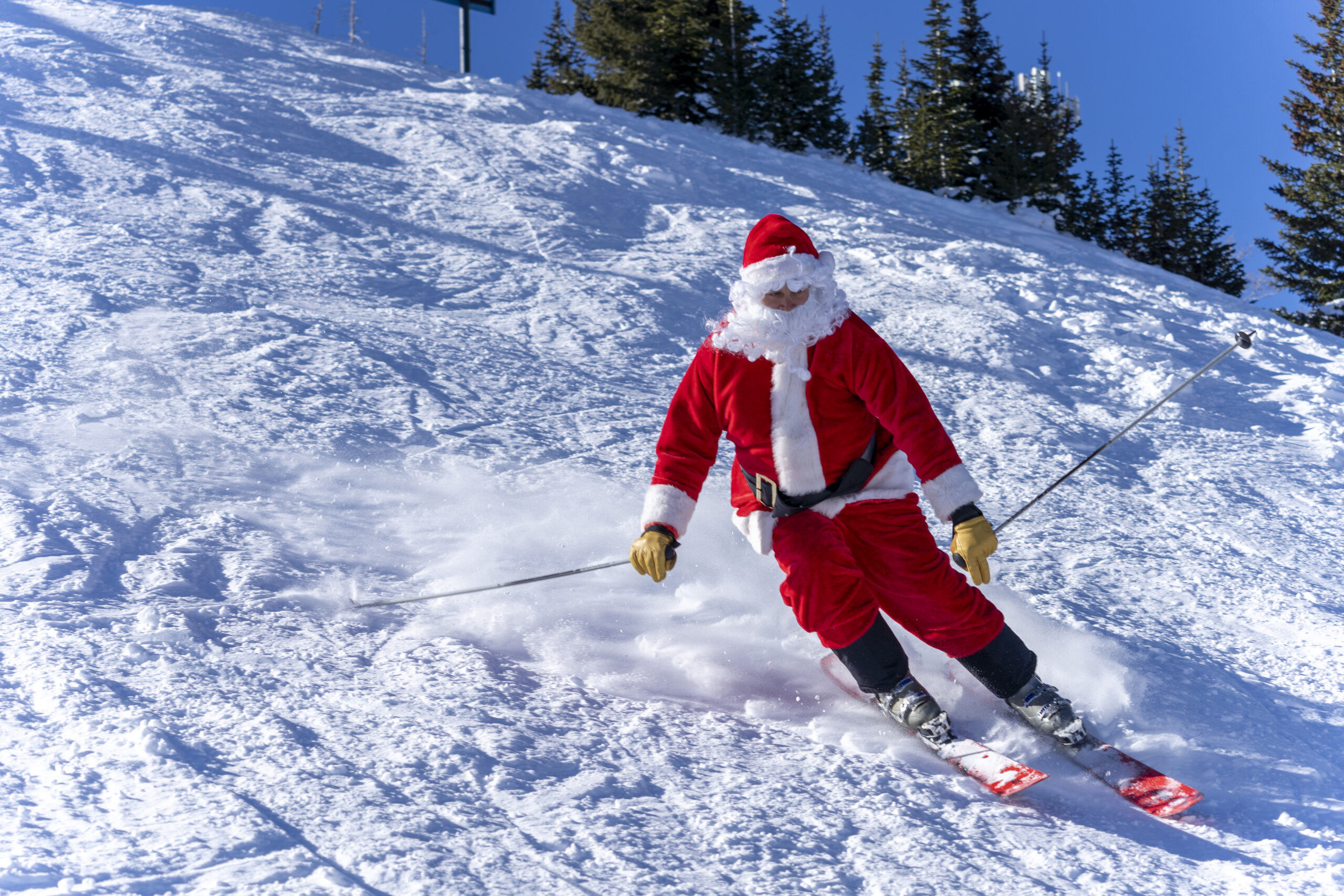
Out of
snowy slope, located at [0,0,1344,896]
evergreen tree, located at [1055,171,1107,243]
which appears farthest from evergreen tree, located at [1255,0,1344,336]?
snowy slope, located at [0,0,1344,896]

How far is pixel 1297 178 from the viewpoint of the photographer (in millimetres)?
20828

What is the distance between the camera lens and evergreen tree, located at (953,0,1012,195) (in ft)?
77.4

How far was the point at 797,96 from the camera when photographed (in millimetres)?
23125

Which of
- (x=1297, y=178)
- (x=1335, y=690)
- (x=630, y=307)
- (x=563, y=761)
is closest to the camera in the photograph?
(x=563, y=761)

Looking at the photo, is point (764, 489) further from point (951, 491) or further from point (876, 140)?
point (876, 140)

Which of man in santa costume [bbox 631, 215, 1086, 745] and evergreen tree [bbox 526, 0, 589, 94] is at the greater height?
evergreen tree [bbox 526, 0, 589, 94]

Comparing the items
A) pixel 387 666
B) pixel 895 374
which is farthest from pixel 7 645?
pixel 895 374

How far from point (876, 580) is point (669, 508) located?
60 cm

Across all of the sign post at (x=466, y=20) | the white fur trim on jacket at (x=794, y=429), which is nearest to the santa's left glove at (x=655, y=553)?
the white fur trim on jacket at (x=794, y=429)

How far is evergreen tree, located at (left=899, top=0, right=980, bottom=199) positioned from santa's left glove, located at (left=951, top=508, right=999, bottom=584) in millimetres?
20288

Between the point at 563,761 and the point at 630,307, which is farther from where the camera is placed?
the point at 630,307

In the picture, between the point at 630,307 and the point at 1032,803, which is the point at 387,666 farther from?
the point at 630,307

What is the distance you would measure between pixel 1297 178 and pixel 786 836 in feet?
81.4

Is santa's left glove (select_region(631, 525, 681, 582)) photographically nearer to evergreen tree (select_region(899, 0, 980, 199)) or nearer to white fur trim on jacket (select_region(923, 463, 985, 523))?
white fur trim on jacket (select_region(923, 463, 985, 523))
